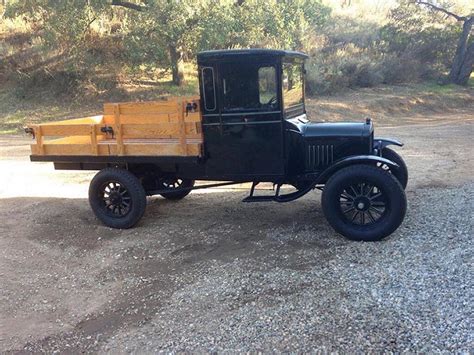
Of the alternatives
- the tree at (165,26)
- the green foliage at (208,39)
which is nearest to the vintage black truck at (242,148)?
the tree at (165,26)

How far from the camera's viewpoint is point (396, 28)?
76.0 feet

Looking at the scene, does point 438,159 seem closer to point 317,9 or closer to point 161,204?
point 161,204

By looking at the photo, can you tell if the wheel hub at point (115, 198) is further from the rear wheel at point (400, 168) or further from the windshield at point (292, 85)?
the rear wheel at point (400, 168)

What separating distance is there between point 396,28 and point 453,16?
257cm

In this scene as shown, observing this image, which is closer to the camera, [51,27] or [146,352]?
[146,352]

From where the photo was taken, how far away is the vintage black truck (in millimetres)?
5301

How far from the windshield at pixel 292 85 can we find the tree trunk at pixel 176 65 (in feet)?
41.2

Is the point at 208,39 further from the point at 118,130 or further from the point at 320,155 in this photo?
the point at 320,155

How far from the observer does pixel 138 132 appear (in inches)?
240

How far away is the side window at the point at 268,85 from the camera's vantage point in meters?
5.43

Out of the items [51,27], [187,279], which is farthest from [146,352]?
[51,27]

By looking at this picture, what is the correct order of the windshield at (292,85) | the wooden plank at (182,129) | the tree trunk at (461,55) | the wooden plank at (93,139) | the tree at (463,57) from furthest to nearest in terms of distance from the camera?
the tree at (463,57) → the tree trunk at (461,55) → the wooden plank at (93,139) → the wooden plank at (182,129) → the windshield at (292,85)

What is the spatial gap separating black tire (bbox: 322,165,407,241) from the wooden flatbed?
1.73 metres

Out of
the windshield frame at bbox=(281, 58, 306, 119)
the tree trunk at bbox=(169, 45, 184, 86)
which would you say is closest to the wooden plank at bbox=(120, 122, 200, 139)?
Answer: the windshield frame at bbox=(281, 58, 306, 119)
